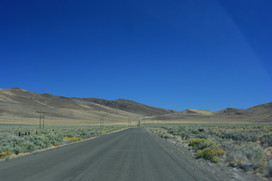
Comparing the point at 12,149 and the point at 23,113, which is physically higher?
the point at 23,113

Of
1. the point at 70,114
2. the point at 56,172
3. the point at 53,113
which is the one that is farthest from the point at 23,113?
the point at 56,172

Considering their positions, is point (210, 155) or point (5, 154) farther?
point (5, 154)

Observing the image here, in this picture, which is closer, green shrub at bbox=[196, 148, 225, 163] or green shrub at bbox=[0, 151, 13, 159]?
green shrub at bbox=[196, 148, 225, 163]

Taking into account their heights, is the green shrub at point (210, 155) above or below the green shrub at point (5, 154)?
below

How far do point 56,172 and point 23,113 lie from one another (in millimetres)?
165896

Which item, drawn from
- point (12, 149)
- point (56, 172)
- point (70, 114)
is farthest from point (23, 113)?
point (56, 172)

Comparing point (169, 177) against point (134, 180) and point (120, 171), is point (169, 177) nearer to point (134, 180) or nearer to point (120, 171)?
point (134, 180)

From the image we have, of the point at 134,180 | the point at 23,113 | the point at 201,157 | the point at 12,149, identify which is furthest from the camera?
the point at 23,113

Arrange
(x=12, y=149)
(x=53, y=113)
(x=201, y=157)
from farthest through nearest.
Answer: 1. (x=53, y=113)
2. (x=12, y=149)
3. (x=201, y=157)

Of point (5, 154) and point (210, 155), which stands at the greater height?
point (5, 154)

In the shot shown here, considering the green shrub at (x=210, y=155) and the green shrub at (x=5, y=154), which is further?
the green shrub at (x=5, y=154)

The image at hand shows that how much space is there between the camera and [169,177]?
10.4 m

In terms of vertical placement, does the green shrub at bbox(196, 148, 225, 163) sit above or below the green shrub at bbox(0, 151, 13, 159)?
below

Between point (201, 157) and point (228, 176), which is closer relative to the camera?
point (228, 176)
